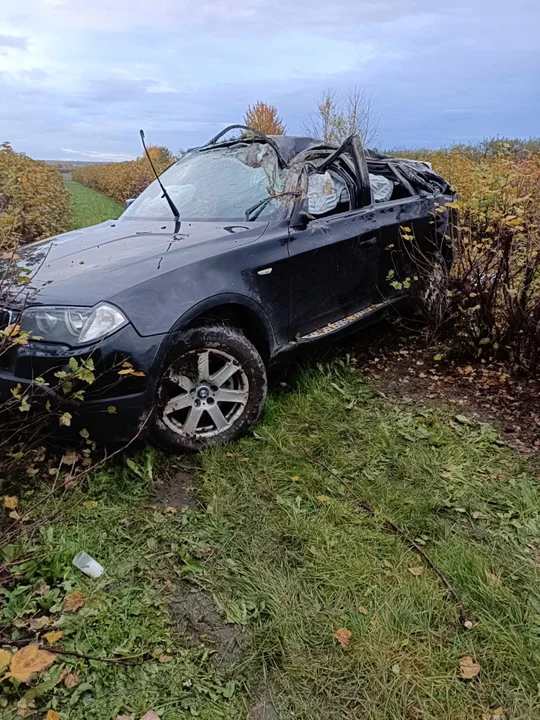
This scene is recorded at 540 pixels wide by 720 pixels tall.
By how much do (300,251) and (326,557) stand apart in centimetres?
184

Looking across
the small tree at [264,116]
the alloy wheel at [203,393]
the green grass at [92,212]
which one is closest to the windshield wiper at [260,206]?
the alloy wheel at [203,393]

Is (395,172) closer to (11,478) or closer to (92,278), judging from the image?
(92,278)

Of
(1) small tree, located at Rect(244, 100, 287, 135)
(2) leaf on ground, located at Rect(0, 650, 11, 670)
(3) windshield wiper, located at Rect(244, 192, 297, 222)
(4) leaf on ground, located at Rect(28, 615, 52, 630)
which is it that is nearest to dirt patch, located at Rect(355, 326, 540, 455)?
(3) windshield wiper, located at Rect(244, 192, 297, 222)

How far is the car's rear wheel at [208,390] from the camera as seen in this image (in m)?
2.76

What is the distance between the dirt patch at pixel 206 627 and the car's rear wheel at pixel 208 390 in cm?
90

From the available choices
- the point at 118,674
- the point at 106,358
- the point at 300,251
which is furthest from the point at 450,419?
the point at 118,674

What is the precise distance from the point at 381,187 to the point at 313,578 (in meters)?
3.52

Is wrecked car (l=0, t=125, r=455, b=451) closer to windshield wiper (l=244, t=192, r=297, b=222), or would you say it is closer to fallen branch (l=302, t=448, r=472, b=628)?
windshield wiper (l=244, t=192, r=297, b=222)

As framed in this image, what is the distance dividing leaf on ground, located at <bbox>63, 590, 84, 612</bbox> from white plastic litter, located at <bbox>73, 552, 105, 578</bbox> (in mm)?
124

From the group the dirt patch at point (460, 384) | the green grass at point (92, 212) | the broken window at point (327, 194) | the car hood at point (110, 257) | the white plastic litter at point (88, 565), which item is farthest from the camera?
the green grass at point (92, 212)

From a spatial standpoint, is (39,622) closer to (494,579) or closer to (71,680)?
(71,680)

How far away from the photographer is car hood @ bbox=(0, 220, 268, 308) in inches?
103

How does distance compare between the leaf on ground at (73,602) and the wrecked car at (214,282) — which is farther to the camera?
the wrecked car at (214,282)

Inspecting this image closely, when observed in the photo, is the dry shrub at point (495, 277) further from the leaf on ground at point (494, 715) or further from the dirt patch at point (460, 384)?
the leaf on ground at point (494, 715)
